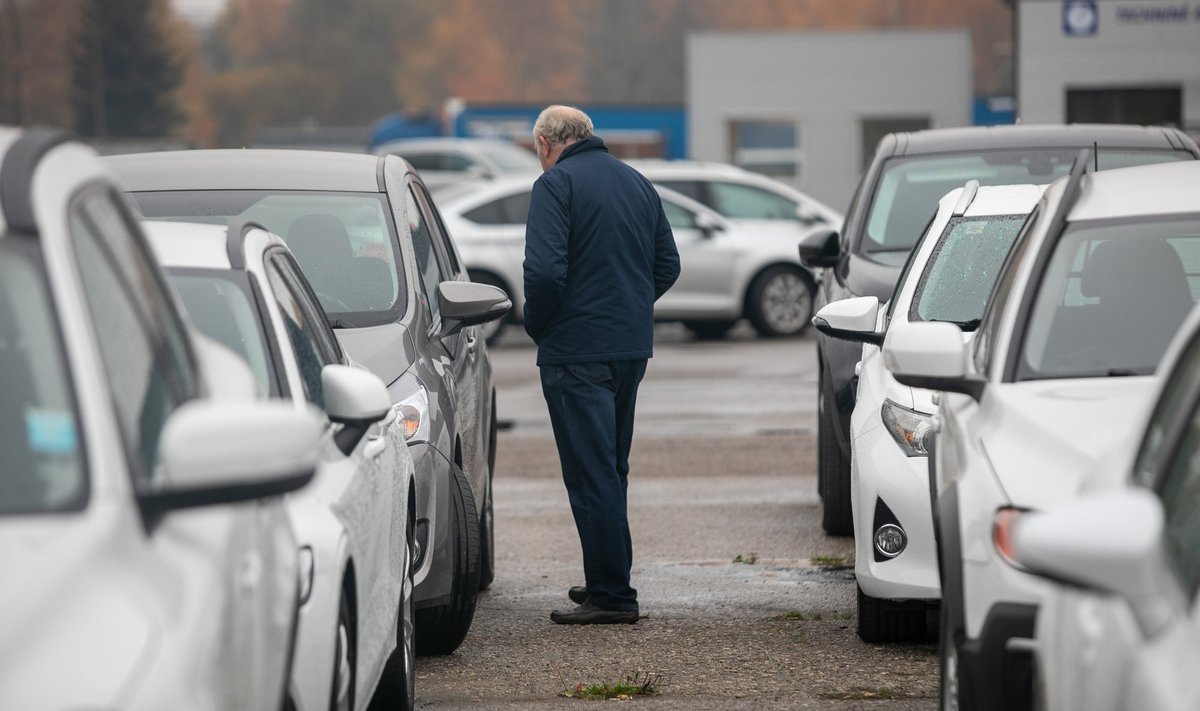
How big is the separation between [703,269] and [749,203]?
1.31 meters

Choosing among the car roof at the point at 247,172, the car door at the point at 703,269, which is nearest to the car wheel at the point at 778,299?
the car door at the point at 703,269

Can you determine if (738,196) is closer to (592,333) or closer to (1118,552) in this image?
(592,333)

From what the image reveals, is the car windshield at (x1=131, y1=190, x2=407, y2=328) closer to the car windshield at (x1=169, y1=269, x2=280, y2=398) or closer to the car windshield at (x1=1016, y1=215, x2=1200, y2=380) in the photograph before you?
the car windshield at (x1=169, y1=269, x2=280, y2=398)

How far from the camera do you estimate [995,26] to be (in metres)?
114

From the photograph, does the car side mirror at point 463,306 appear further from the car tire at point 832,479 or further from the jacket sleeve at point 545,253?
the car tire at point 832,479

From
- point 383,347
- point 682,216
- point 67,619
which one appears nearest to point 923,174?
point 383,347

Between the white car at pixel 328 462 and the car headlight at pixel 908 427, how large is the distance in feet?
6.05

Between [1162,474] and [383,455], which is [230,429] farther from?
[383,455]

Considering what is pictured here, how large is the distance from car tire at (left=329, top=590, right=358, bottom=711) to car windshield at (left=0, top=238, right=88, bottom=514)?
4.01ft

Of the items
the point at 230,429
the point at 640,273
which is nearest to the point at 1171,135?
the point at 640,273

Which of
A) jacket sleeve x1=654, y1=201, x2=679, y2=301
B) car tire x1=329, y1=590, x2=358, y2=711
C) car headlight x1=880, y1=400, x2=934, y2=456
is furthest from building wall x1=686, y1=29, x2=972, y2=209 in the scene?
car tire x1=329, y1=590, x2=358, y2=711

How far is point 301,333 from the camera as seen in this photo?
5.10m

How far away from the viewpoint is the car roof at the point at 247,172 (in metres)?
7.50

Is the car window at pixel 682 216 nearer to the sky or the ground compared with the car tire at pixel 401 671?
nearer to the sky
